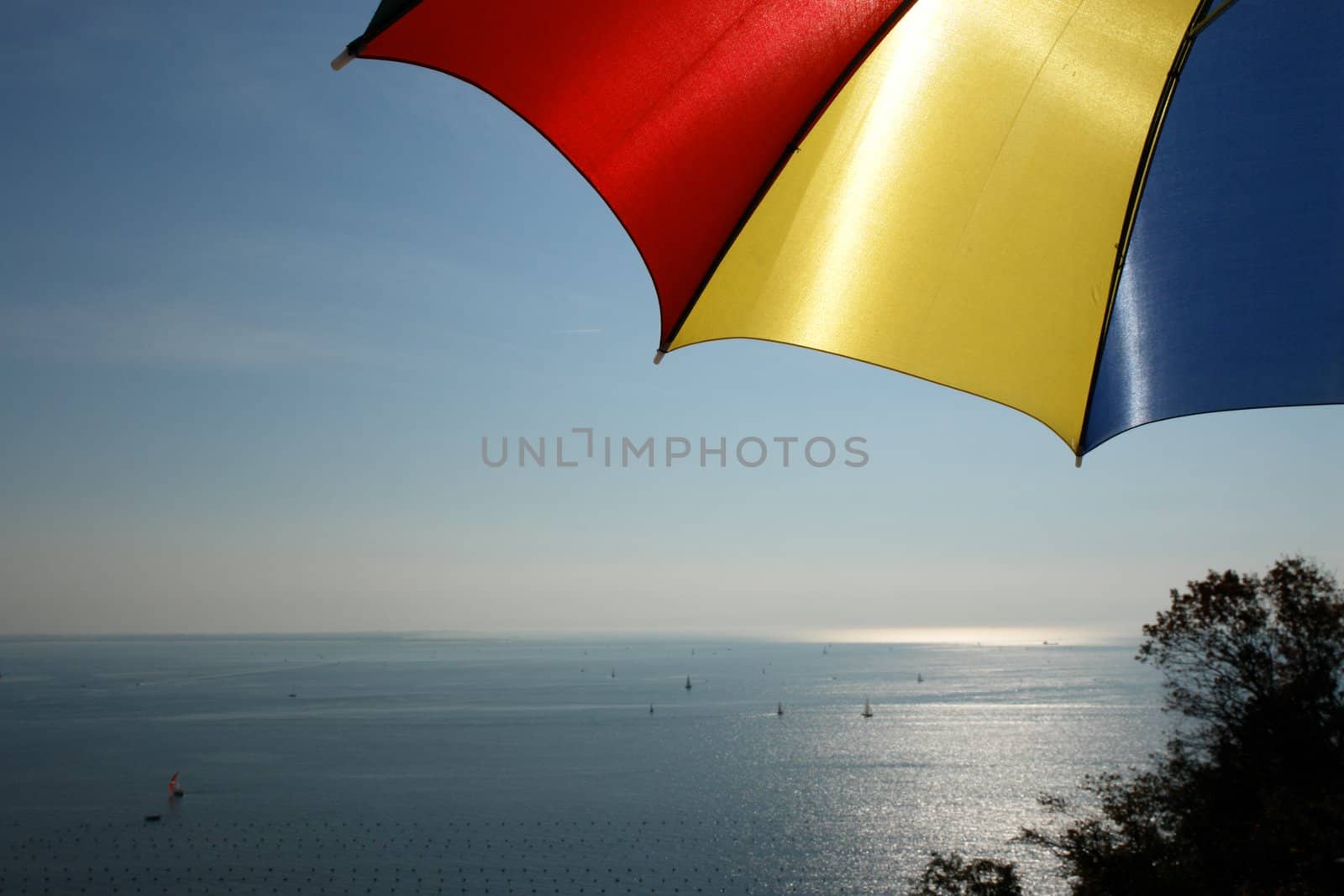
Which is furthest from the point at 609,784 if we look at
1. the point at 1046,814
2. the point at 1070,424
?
the point at 1070,424

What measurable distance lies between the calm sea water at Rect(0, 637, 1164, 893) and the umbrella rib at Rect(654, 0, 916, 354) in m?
43.6

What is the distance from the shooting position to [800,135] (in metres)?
2.35

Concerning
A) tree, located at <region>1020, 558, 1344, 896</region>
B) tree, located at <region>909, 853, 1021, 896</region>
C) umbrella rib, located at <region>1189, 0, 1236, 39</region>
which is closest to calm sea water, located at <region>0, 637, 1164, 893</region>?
tree, located at <region>1020, 558, 1344, 896</region>

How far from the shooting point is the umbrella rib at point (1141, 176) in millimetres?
2320

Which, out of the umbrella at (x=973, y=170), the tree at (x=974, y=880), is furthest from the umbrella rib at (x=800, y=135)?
the tree at (x=974, y=880)

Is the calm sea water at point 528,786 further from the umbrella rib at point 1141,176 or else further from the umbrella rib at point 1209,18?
the umbrella rib at point 1209,18

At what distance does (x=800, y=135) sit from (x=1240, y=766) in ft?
73.9

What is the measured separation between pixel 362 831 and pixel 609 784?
16.2 m

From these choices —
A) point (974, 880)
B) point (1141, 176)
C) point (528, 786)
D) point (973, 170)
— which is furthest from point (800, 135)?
point (528, 786)

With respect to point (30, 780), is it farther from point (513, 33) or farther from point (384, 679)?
point (384, 679)

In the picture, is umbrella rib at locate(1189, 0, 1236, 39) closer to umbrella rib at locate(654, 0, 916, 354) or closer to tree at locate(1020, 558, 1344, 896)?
umbrella rib at locate(654, 0, 916, 354)

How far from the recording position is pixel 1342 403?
291 cm

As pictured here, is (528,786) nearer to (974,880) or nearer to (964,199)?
(974,880)

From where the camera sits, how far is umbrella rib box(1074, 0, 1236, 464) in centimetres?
232
